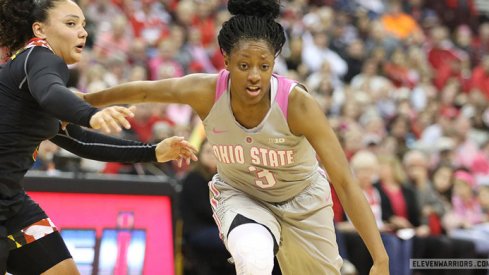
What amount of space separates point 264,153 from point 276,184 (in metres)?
0.23

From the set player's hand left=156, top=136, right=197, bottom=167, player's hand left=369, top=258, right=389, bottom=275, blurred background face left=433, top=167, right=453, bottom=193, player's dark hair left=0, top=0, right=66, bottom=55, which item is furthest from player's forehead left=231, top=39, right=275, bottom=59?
blurred background face left=433, top=167, right=453, bottom=193

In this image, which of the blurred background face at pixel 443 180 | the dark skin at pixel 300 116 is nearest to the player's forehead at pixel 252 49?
the dark skin at pixel 300 116

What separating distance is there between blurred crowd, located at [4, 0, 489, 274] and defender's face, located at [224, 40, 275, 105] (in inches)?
122

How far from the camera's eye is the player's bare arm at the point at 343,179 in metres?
4.46

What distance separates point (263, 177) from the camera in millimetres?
4781

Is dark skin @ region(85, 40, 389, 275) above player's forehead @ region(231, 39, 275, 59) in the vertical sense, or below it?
below

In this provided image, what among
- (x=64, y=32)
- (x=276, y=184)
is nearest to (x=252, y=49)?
(x=276, y=184)

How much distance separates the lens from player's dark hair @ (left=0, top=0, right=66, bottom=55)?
439 cm

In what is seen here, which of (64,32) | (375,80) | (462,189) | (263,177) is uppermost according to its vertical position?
(375,80)

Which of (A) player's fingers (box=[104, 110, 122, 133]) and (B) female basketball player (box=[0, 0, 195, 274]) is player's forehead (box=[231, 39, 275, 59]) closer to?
(B) female basketball player (box=[0, 0, 195, 274])

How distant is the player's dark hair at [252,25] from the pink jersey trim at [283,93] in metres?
0.17

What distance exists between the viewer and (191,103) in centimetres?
478

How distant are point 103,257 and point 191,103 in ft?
6.92

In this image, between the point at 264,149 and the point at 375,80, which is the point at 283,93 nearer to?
the point at 264,149
